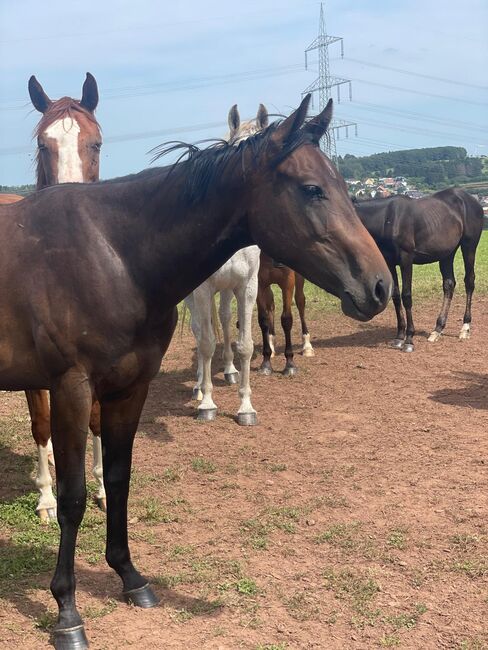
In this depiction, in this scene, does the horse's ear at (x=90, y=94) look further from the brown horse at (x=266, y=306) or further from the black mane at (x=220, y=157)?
the brown horse at (x=266, y=306)

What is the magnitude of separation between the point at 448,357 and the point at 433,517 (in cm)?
491

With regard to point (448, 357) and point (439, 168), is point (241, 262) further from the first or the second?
point (439, 168)

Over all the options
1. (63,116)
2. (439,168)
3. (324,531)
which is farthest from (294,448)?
(439,168)

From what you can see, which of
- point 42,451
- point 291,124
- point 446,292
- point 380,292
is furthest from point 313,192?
point 446,292

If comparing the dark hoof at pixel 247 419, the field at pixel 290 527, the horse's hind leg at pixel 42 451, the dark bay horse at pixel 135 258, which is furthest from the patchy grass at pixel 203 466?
the dark bay horse at pixel 135 258

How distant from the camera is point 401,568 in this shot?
3.64 m

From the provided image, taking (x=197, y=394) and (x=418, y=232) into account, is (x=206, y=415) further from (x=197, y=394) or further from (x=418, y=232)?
(x=418, y=232)

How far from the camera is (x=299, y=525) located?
168 inches

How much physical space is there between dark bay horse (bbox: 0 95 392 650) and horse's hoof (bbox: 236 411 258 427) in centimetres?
351

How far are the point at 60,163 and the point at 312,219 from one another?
2.31 m

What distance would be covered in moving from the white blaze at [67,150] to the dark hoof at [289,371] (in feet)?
14.8

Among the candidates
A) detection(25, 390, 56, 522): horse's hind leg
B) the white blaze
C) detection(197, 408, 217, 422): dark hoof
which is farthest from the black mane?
detection(197, 408, 217, 422): dark hoof

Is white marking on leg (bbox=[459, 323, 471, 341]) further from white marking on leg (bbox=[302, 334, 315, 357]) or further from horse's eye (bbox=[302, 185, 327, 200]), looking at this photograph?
horse's eye (bbox=[302, 185, 327, 200])

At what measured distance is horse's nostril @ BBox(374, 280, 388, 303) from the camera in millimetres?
2631
